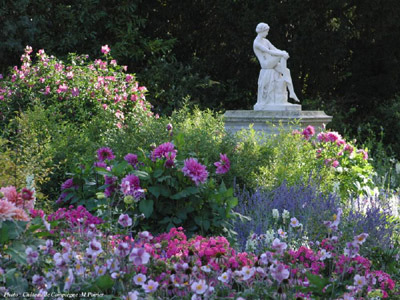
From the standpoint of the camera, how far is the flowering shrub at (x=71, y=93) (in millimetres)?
7422

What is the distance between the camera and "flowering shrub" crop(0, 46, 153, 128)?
7.42m

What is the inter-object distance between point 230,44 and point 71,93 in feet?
19.9

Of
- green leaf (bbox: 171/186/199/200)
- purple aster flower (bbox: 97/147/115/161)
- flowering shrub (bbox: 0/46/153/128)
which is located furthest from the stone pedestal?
green leaf (bbox: 171/186/199/200)

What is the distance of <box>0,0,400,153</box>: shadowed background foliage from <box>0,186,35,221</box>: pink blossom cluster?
9345 millimetres

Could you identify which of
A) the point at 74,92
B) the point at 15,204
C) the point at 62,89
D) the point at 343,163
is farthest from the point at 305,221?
the point at 62,89

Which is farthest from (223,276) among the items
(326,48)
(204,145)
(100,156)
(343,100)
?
(343,100)

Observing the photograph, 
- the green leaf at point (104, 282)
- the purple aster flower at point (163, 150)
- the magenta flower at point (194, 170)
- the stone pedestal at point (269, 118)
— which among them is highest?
the stone pedestal at point (269, 118)

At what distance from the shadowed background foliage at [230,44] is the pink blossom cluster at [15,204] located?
9345 mm

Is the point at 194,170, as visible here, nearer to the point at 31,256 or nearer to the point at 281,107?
the point at 31,256

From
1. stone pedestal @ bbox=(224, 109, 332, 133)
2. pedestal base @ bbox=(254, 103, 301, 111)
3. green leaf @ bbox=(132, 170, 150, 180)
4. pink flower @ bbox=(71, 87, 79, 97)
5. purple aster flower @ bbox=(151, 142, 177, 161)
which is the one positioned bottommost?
green leaf @ bbox=(132, 170, 150, 180)

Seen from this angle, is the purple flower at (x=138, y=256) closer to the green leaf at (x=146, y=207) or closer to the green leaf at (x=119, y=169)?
the green leaf at (x=146, y=207)

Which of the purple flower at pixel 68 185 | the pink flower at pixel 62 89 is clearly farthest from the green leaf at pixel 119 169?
the pink flower at pixel 62 89

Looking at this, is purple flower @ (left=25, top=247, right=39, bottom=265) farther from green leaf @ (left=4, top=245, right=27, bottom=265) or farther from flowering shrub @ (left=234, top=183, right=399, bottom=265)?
flowering shrub @ (left=234, top=183, right=399, bottom=265)

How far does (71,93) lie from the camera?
7.48 metres
